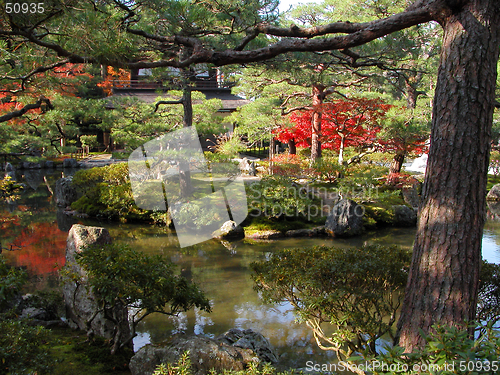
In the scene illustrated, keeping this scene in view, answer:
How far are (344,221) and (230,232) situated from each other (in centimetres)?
283

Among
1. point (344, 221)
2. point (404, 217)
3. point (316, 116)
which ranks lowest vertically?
point (404, 217)

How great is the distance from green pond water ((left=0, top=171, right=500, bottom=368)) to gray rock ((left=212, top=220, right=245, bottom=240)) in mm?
358

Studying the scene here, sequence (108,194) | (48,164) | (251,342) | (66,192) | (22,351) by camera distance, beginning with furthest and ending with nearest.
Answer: (48,164), (66,192), (108,194), (251,342), (22,351)

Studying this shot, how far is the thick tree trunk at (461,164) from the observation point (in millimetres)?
2711

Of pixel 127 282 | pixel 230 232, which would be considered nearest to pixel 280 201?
pixel 230 232

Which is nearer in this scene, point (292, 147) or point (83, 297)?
point (83, 297)

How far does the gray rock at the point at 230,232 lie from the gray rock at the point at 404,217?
4.35 meters

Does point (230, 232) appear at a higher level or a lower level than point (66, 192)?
lower

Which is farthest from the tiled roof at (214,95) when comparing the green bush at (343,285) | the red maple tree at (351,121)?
the green bush at (343,285)

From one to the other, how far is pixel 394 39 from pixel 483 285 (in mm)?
5055

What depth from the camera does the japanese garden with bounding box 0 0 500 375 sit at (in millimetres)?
2736

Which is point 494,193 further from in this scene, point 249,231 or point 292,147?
point 249,231

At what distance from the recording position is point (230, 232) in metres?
8.96

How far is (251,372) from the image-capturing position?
2549mm
